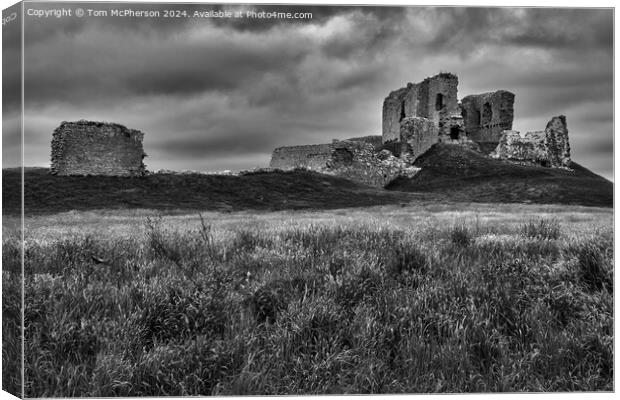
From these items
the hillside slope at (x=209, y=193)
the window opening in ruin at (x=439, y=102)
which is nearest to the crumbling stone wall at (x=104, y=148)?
the hillside slope at (x=209, y=193)

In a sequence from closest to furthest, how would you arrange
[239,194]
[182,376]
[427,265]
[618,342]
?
[182,376]
[618,342]
[427,265]
[239,194]

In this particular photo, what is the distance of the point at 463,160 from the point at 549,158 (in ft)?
29.4

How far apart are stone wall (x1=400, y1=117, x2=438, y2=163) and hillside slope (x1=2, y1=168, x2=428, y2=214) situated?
21009 millimetres

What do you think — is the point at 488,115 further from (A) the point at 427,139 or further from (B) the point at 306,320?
(B) the point at 306,320

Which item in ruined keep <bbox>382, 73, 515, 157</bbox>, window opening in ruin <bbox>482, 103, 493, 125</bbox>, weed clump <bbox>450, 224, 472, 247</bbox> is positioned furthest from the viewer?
window opening in ruin <bbox>482, 103, 493, 125</bbox>

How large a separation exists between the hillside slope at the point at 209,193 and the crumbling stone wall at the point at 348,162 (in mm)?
11621

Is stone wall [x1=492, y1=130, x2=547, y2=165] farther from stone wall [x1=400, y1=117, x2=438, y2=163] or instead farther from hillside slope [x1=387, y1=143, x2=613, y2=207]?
stone wall [x1=400, y1=117, x2=438, y2=163]

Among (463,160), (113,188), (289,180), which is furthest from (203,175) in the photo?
(463,160)

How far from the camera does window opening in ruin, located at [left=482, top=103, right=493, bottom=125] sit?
65.2 metres

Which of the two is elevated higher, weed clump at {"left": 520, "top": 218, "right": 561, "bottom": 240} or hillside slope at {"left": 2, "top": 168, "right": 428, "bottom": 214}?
hillside slope at {"left": 2, "top": 168, "right": 428, "bottom": 214}

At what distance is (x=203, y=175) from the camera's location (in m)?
24.6

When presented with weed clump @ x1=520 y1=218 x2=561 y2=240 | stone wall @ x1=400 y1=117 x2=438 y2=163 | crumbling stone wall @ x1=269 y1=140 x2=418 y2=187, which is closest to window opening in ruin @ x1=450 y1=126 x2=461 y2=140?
stone wall @ x1=400 y1=117 x2=438 y2=163

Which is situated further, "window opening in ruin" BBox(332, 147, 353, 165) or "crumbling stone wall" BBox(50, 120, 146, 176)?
"window opening in ruin" BBox(332, 147, 353, 165)

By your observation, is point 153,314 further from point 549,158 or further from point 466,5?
point 549,158
